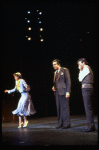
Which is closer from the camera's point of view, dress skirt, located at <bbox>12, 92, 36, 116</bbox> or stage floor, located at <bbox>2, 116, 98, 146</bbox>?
stage floor, located at <bbox>2, 116, 98, 146</bbox>

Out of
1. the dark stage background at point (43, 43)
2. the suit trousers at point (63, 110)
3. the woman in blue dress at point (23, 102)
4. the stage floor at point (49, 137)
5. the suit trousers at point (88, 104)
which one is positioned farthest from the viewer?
the dark stage background at point (43, 43)

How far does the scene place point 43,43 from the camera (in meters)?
8.37

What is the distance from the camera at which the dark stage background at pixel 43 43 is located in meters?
7.85

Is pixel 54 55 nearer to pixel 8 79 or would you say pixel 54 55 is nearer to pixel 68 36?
pixel 68 36

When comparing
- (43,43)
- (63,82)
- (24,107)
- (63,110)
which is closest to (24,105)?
(24,107)

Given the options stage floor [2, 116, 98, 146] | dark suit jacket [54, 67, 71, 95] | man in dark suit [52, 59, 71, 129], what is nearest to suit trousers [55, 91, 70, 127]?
man in dark suit [52, 59, 71, 129]

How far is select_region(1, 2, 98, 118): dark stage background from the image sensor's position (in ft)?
25.7

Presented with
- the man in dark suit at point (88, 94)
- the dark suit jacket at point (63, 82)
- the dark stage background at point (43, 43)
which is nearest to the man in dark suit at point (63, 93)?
the dark suit jacket at point (63, 82)

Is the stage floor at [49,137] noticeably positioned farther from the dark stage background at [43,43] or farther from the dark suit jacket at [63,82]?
the dark stage background at [43,43]

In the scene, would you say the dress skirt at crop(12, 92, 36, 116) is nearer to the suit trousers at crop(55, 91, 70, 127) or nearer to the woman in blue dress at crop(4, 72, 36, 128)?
the woman in blue dress at crop(4, 72, 36, 128)

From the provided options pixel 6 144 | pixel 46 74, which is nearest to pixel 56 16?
pixel 46 74

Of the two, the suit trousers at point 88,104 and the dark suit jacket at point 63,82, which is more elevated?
the dark suit jacket at point 63,82

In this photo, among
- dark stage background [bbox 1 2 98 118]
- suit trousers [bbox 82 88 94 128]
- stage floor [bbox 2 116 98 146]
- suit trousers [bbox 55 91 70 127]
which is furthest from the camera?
dark stage background [bbox 1 2 98 118]

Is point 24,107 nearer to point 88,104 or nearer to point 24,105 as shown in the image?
point 24,105
